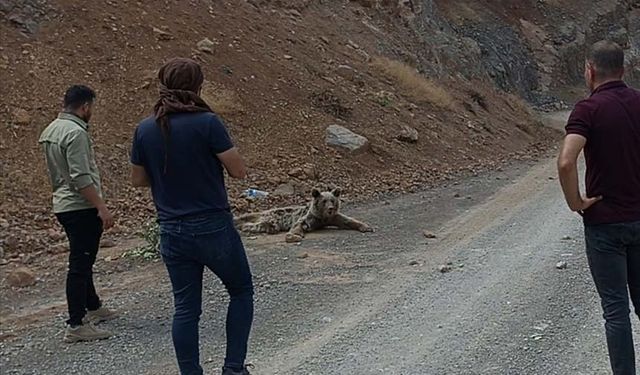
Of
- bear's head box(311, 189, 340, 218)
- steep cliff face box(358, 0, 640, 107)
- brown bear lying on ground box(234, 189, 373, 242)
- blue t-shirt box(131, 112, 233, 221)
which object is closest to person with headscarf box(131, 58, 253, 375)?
blue t-shirt box(131, 112, 233, 221)

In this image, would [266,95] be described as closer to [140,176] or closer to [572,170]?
[140,176]

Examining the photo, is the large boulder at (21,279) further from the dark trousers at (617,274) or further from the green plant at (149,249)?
the dark trousers at (617,274)

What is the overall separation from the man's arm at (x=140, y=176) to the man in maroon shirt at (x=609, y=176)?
227 centimetres

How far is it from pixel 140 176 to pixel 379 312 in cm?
276

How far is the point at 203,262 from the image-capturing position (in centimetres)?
460

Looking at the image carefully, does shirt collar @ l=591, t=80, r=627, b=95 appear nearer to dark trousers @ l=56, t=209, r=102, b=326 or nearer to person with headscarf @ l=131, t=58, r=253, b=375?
person with headscarf @ l=131, t=58, r=253, b=375

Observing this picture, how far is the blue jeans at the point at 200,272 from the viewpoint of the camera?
4531 mm

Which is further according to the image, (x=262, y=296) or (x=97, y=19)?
(x=97, y=19)

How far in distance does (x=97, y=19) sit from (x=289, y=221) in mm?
7995

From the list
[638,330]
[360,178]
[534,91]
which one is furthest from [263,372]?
[534,91]

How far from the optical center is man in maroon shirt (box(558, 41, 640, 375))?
13.7 feet

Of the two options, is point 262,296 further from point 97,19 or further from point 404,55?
point 404,55

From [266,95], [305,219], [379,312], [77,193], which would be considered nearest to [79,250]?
[77,193]

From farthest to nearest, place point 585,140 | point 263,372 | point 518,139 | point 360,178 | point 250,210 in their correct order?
point 518,139
point 360,178
point 250,210
point 263,372
point 585,140
